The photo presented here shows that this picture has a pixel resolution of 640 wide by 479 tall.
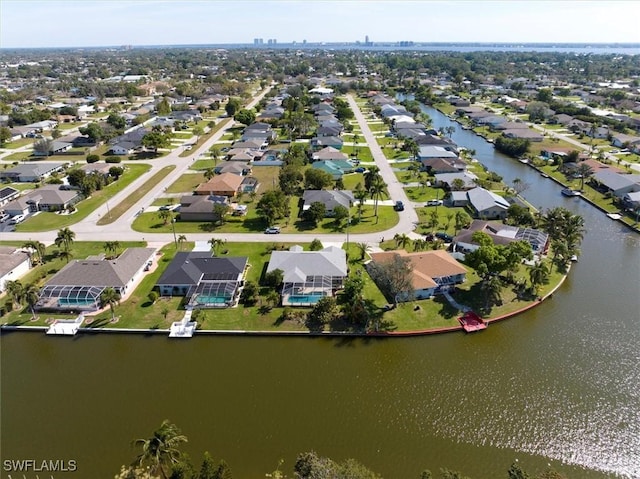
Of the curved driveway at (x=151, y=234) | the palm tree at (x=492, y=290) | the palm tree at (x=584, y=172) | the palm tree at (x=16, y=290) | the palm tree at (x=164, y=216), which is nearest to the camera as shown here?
the palm tree at (x=16, y=290)

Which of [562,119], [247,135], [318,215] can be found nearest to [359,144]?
[247,135]

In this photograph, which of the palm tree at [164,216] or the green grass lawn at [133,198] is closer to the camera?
the palm tree at [164,216]

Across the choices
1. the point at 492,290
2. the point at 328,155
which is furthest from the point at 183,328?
the point at 328,155

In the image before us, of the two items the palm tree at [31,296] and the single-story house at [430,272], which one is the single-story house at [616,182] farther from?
the palm tree at [31,296]

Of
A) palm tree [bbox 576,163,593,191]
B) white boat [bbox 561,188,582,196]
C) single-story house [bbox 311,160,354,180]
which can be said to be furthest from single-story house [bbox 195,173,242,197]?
palm tree [bbox 576,163,593,191]

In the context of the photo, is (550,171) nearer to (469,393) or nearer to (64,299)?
(469,393)

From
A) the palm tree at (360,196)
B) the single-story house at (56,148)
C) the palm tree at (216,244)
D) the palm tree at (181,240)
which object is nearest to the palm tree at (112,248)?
the palm tree at (181,240)
